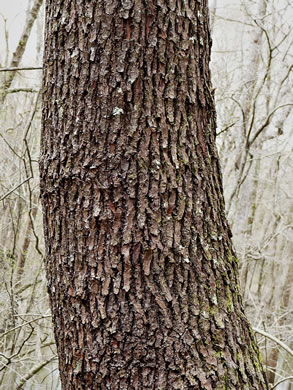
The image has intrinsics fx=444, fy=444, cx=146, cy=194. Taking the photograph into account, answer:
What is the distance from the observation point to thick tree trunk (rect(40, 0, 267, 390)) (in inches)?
44.6

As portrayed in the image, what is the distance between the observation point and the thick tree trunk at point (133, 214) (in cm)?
113

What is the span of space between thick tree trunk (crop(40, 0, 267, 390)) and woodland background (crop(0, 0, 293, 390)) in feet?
7.66

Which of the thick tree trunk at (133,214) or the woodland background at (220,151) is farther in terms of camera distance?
the woodland background at (220,151)

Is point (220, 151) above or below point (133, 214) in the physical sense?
above

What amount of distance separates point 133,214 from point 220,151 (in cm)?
451

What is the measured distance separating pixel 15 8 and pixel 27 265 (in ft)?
14.1

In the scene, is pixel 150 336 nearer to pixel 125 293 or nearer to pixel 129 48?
pixel 125 293

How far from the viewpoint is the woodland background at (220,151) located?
4.47 m

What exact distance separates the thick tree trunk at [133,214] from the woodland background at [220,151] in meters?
2.34

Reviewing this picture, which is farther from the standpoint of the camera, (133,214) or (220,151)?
(220,151)

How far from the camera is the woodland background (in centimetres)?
447

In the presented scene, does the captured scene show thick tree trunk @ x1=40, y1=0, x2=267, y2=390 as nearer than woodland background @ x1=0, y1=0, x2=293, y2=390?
Yes

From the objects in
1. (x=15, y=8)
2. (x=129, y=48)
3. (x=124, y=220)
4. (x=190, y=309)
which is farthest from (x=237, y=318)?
(x=15, y=8)

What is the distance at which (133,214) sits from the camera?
1147 millimetres
